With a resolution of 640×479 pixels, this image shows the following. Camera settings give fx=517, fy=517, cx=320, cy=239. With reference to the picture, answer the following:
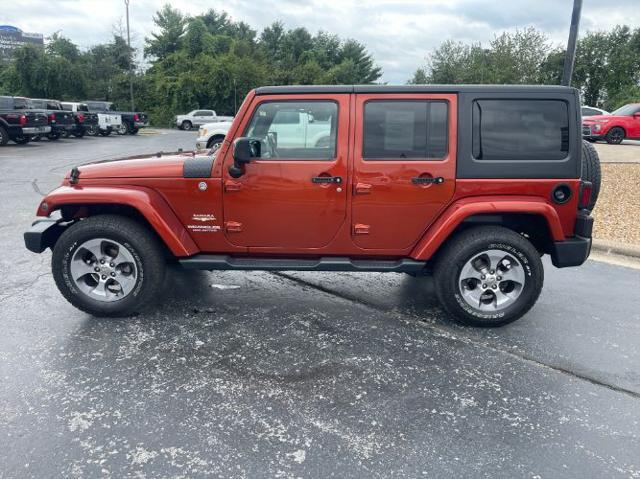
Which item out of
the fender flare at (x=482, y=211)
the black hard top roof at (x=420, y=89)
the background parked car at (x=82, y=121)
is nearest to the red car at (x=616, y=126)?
the black hard top roof at (x=420, y=89)

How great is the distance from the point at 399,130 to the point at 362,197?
57cm

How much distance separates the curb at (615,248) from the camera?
6.16 m

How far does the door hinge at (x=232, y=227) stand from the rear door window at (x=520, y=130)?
1879 mm

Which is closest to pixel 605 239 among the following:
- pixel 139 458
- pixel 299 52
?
pixel 139 458

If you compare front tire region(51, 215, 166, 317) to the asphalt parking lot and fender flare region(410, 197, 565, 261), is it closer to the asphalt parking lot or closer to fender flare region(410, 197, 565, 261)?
the asphalt parking lot

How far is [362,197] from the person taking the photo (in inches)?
155

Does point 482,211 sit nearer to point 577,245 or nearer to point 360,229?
point 577,245

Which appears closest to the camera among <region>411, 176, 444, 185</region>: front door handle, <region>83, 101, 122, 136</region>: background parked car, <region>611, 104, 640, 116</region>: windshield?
<region>411, 176, 444, 185</region>: front door handle

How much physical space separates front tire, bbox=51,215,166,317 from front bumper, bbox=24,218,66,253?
0.15 meters

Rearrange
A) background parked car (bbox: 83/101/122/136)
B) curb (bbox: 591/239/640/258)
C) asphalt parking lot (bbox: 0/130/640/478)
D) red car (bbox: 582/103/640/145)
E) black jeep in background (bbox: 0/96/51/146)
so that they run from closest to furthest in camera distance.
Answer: asphalt parking lot (bbox: 0/130/640/478) < curb (bbox: 591/239/640/258) < black jeep in background (bbox: 0/96/51/146) < red car (bbox: 582/103/640/145) < background parked car (bbox: 83/101/122/136)

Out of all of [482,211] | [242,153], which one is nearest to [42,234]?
[242,153]

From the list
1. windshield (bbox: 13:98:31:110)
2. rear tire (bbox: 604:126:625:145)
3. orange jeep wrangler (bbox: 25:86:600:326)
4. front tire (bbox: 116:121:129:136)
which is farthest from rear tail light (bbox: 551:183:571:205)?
front tire (bbox: 116:121:129:136)

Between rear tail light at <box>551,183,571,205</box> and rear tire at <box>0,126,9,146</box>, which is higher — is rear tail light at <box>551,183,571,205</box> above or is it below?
below

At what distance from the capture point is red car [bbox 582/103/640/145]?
18859 millimetres
